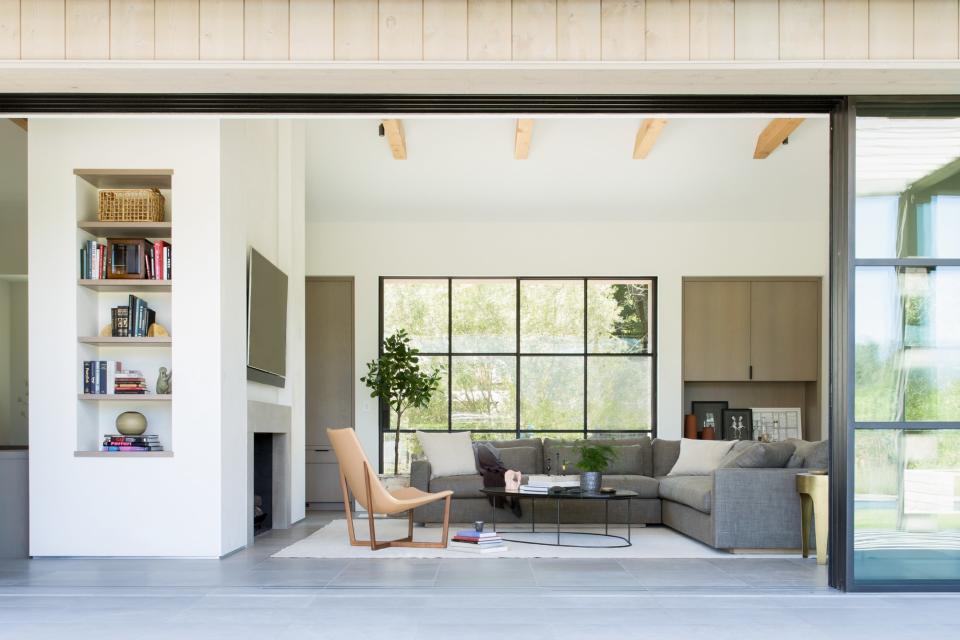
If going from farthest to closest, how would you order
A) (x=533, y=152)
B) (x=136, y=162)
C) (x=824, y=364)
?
(x=824, y=364)
(x=533, y=152)
(x=136, y=162)

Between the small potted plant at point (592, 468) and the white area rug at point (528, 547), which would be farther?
the small potted plant at point (592, 468)

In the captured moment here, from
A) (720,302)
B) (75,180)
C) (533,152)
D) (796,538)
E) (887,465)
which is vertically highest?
(533,152)

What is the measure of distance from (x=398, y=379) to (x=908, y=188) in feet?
19.3

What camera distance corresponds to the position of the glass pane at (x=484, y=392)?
422 inches

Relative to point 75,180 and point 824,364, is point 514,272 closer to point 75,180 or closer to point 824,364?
point 824,364

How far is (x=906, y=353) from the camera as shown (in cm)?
513

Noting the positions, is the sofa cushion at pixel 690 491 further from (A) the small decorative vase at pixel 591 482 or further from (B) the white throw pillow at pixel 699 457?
(A) the small decorative vase at pixel 591 482

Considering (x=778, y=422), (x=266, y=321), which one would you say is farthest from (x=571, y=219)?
(x=266, y=321)

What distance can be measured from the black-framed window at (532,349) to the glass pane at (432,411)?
1 cm

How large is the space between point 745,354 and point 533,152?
10.2 feet

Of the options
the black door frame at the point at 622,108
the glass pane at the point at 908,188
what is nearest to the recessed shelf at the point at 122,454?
the black door frame at the point at 622,108

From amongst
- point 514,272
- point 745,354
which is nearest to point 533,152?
point 514,272

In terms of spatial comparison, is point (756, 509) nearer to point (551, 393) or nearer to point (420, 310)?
point (551, 393)

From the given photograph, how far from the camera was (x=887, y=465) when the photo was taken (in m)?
5.11
